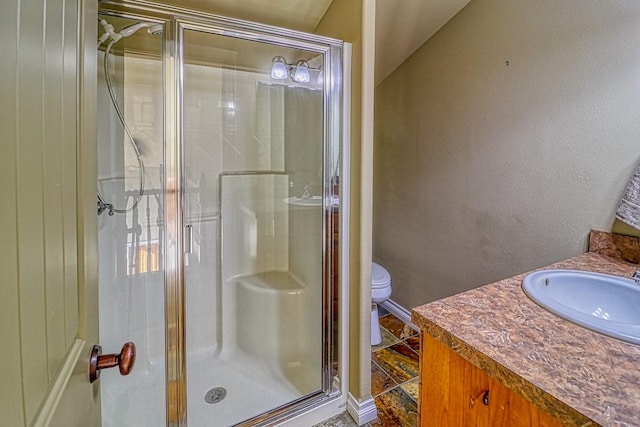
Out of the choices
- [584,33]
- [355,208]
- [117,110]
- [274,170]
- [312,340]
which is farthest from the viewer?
[274,170]

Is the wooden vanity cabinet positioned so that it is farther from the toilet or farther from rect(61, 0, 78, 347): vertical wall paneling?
the toilet

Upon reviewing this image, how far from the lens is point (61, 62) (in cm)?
50

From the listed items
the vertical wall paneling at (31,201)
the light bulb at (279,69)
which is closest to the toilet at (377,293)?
the light bulb at (279,69)

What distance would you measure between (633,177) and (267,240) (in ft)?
6.30

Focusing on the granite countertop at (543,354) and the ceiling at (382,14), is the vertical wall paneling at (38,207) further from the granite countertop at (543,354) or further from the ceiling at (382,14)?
the ceiling at (382,14)

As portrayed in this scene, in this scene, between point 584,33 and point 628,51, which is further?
point 584,33

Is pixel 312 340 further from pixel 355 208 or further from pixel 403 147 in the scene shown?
pixel 403 147

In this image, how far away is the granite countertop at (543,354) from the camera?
564 mm

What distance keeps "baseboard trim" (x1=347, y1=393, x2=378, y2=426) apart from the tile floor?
23 mm

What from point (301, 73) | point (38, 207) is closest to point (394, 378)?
point (301, 73)

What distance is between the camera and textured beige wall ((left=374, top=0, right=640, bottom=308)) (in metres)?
1.34

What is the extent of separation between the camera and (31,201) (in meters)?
0.41

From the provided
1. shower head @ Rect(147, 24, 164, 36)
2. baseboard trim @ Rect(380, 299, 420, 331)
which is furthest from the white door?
baseboard trim @ Rect(380, 299, 420, 331)

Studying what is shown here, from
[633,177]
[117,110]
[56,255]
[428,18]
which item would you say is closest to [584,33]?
[633,177]
